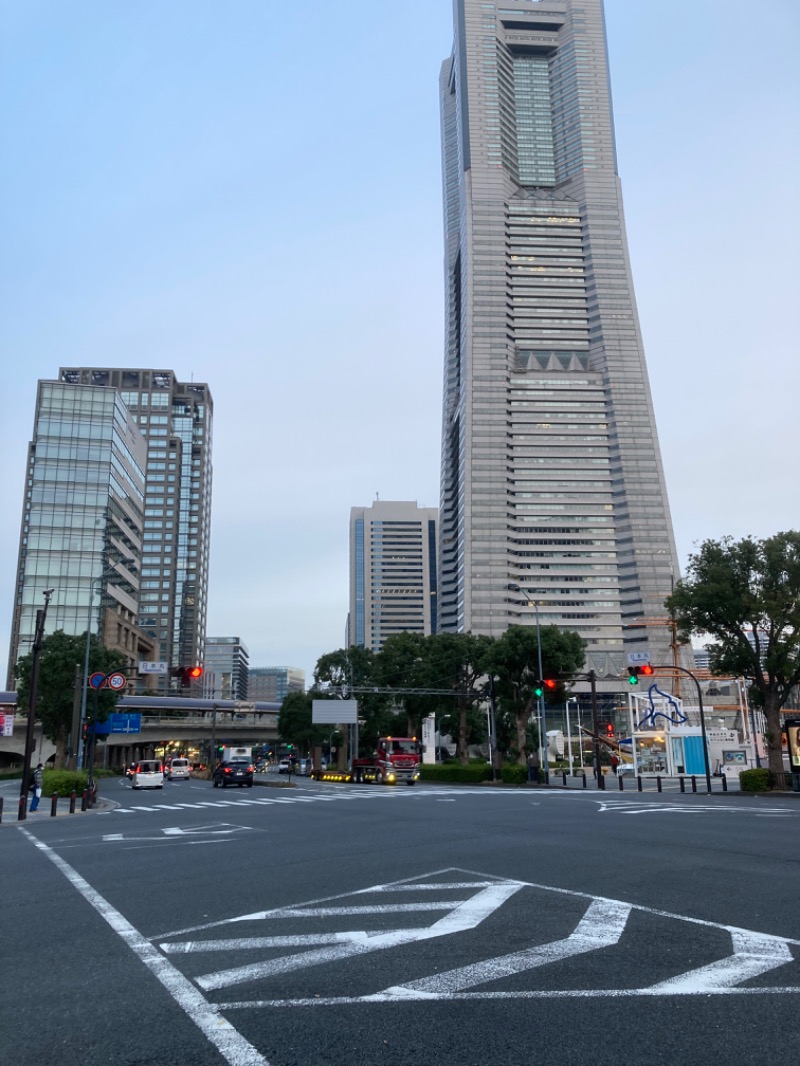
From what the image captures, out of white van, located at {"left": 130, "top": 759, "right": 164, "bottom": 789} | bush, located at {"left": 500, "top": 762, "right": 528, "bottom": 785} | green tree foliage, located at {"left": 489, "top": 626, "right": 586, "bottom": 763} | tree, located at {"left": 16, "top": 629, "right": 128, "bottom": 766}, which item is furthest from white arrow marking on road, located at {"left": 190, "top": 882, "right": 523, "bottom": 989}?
tree, located at {"left": 16, "top": 629, "right": 128, "bottom": 766}

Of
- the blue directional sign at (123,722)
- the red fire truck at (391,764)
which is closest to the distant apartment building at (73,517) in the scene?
the blue directional sign at (123,722)

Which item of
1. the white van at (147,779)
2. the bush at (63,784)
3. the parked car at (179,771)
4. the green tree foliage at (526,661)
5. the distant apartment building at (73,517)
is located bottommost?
the parked car at (179,771)

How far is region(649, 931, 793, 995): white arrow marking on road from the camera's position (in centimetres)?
575

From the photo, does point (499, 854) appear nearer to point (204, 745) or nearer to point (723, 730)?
point (723, 730)

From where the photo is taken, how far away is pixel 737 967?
6250 mm

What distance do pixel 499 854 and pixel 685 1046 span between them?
8764mm

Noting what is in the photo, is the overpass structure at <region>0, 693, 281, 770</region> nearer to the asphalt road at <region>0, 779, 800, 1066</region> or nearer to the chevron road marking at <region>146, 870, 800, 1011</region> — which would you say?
the asphalt road at <region>0, 779, 800, 1066</region>

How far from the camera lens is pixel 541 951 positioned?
22.2ft

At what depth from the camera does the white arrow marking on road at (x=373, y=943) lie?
6.21 m

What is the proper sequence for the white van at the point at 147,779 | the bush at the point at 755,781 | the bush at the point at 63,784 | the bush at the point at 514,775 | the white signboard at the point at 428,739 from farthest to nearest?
the white signboard at the point at 428,739 → the white van at the point at 147,779 → the bush at the point at 514,775 → the bush at the point at 63,784 → the bush at the point at 755,781

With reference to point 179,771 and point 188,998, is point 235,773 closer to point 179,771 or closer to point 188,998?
point 179,771

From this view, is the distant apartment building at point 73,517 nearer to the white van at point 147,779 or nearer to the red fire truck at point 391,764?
the white van at point 147,779

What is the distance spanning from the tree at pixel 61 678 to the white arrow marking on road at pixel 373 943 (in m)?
63.3

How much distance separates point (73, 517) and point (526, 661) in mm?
74253
